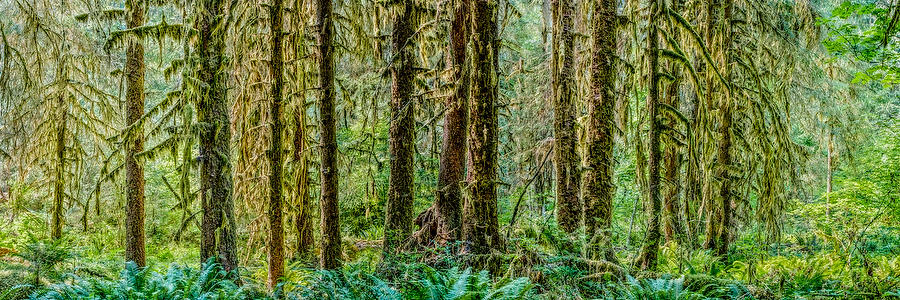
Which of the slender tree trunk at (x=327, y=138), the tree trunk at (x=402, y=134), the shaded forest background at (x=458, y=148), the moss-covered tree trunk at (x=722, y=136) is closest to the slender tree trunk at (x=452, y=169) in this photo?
the shaded forest background at (x=458, y=148)

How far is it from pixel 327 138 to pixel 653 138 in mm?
3518

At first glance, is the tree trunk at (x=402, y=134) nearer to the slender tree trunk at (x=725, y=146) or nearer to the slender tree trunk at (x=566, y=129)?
the slender tree trunk at (x=566, y=129)

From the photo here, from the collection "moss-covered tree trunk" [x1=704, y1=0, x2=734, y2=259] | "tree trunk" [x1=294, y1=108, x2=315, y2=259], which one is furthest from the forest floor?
"moss-covered tree trunk" [x1=704, y1=0, x2=734, y2=259]

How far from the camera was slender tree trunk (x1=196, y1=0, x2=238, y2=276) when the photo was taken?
6.15 m

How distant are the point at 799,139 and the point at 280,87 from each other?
2278 centimetres

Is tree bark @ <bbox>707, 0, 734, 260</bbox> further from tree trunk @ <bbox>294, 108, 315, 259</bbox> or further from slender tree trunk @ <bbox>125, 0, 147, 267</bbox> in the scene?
slender tree trunk @ <bbox>125, 0, 147, 267</bbox>

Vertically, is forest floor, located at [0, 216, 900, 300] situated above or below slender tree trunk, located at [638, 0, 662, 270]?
below

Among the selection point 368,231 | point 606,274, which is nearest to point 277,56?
point 606,274

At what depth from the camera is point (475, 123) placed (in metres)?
5.43

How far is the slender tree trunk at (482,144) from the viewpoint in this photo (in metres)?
5.36

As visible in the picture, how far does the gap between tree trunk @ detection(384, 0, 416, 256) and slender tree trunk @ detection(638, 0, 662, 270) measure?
3.45 m

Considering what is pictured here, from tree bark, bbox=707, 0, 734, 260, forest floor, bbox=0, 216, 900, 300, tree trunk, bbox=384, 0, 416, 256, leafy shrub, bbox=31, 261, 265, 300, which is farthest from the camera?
tree trunk, bbox=384, 0, 416, 256

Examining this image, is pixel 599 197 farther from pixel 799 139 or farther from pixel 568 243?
pixel 799 139

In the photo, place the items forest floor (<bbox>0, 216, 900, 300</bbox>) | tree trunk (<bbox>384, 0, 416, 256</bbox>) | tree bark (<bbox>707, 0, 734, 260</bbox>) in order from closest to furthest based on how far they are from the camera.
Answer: forest floor (<bbox>0, 216, 900, 300</bbox>)
tree bark (<bbox>707, 0, 734, 260</bbox>)
tree trunk (<bbox>384, 0, 416, 256</bbox>)
